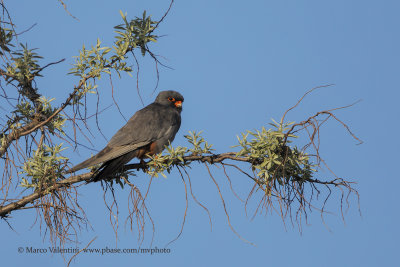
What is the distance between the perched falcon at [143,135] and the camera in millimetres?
5078

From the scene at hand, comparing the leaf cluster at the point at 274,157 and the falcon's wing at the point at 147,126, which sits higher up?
the falcon's wing at the point at 147,126

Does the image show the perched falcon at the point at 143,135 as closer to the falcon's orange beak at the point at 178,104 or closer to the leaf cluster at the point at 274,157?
the falcon's orange beak at the point at 178,104

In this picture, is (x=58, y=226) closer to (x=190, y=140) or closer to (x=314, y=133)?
(x=190, y=140)

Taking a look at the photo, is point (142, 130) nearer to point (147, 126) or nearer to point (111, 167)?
point (147, 126)

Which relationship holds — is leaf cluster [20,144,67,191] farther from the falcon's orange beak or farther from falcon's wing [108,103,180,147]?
the falcon's orange beak

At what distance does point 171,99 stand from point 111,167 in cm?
252

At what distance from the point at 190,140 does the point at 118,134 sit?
1881 millimetres

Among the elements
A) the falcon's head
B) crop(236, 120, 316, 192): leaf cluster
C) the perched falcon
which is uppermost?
the falcon's head

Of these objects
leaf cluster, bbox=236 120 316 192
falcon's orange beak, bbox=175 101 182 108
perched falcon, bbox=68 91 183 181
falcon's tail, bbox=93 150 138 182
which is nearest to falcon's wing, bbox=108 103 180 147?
perched falcon, bbox=68 91 183 181

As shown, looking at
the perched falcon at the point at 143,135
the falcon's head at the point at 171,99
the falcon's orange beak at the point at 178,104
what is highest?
the falcon's head at the point at 171,99

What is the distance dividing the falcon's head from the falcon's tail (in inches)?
67.7

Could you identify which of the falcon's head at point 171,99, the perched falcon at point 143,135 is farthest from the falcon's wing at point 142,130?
the falcon's head at point 171,99

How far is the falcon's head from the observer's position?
23.9 feet

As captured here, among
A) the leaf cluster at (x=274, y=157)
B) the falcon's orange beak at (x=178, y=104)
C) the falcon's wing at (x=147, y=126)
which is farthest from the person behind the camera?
the falcon's orange beak at (x=178, y=104)
